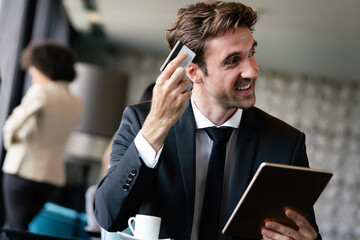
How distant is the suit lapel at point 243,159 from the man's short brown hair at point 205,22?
0.25 metres

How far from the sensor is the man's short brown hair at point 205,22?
1.74m

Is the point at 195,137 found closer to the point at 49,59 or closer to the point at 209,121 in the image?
the point at 209,121

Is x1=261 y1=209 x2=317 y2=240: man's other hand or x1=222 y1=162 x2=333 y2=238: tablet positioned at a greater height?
x1=222 y1=162 x2=333 y2=238: tablet

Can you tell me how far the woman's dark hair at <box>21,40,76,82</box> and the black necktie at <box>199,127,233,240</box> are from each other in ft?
7.46

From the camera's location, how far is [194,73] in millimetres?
1889

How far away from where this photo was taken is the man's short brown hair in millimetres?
1743

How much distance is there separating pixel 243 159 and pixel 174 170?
215mm

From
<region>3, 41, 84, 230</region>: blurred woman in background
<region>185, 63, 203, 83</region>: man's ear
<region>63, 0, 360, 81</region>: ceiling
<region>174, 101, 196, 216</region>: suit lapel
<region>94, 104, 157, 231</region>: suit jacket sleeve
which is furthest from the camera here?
<region>63, 0, 360, 81</region>: ceiling

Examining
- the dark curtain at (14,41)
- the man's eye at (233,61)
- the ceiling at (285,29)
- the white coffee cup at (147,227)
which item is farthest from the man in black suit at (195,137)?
the ceiling at (285,29)

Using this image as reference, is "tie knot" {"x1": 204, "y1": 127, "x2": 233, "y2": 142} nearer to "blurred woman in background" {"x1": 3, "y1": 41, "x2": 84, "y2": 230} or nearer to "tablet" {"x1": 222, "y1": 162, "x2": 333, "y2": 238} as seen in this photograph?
"tablet" {"x1": 222, "y1": 162, "x2": 333, "y2": 238}

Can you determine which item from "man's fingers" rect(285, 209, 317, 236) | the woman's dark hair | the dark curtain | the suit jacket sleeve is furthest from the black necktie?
the dark curtain

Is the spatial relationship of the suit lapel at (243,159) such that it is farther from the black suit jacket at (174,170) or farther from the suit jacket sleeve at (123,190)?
the suit jacket sleeve at (123,190)

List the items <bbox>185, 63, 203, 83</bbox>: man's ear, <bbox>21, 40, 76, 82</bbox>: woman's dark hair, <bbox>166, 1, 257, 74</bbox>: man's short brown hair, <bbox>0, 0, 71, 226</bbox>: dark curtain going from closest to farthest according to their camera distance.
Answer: <bbox>166, 1, 257, 74</bbox>: man's short brown hair → <bbox>185, 63, 203, 83</bbox>: man's ear → <bbox>21, 40, 76, 82</bbox>: woman's dark hair → <bbox>0, 0, 71, 226</bbox>: dark curtain

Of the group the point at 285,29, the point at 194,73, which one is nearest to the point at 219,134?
the point at 194,73
